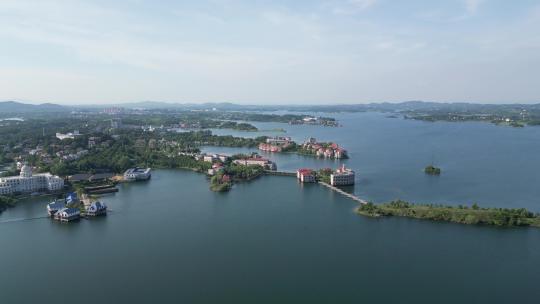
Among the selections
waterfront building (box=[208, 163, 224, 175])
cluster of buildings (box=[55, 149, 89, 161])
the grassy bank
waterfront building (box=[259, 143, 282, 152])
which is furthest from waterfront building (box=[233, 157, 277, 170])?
the grassy bank

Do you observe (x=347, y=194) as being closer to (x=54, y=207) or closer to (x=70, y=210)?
(x=70, y=210)

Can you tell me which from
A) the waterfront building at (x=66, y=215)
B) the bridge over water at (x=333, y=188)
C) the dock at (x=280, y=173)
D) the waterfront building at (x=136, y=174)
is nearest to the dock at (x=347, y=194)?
the bridge over water at (x=333, y=188)

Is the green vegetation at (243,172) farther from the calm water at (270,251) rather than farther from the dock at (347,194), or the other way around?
the dock at (347,194)

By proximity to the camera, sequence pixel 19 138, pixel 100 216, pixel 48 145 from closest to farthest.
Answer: pixel 100 216
pixel 48 145
pixel 19 138

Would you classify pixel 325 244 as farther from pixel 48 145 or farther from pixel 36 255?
pixel 48 145

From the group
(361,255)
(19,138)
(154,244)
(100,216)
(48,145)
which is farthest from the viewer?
(19,138)

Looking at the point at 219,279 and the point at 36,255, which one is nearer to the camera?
the point at 219,279

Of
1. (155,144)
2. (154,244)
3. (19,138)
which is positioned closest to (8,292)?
(154,244)
